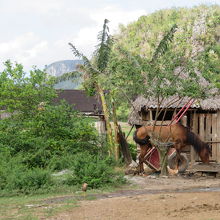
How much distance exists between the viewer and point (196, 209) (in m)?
8.14

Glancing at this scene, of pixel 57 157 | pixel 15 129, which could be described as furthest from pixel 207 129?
pixel 15 129

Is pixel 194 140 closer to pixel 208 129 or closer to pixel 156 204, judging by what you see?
pixel 208 129

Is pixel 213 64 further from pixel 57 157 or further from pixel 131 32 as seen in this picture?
pixel 131 32

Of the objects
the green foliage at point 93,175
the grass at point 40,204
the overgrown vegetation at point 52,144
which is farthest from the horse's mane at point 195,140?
the grass at point 40,204

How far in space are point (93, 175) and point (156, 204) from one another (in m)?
3.16

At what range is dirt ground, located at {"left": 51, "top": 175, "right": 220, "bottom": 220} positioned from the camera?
7824mm

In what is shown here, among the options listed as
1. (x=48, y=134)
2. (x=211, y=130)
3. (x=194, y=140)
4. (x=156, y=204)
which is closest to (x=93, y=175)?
(x=156, y=204)

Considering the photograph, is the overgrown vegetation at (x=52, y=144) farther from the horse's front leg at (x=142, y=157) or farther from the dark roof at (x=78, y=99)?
the dark roof at (x=78, y=99)

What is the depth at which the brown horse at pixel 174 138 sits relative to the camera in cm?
1391

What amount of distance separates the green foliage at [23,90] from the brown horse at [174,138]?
15.1ft

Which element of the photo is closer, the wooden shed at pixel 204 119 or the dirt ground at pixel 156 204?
the dirt ground at pixel 156 204

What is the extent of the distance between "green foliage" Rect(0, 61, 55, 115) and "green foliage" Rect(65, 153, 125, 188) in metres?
5.16

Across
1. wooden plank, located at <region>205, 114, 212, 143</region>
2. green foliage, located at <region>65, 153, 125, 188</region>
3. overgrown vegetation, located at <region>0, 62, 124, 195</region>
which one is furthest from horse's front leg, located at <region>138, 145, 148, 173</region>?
wooden plank, located at <region>205, 114, 212, 143</region>

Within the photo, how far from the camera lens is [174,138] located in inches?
548
